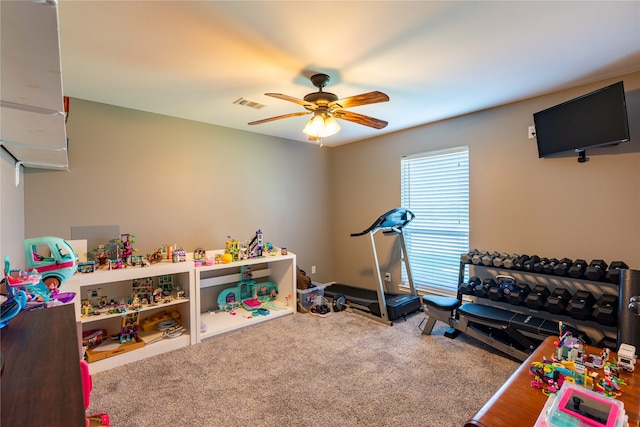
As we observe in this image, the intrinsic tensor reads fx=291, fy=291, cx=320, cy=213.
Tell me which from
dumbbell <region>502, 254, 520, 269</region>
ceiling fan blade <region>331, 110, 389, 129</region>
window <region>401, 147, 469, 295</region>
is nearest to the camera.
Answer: ceiling fan blade <region>331, 110, 389, 129</region>

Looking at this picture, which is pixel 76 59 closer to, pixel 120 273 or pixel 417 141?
pixel 120 273

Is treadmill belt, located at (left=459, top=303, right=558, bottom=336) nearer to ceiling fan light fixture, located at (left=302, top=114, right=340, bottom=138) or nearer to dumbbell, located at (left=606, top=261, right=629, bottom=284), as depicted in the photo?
dumbbell, located at (left=606, top=261, right=629, bottom=284)

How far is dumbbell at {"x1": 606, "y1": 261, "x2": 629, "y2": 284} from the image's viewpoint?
2357 millimetres

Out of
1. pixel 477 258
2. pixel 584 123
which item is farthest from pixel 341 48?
pixel 477 258

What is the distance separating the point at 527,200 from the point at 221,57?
3355 mm

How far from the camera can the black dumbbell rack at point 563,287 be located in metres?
2.58

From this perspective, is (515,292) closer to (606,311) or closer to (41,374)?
(606,311)

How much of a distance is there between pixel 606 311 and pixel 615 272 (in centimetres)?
33

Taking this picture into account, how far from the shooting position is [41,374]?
737 mm

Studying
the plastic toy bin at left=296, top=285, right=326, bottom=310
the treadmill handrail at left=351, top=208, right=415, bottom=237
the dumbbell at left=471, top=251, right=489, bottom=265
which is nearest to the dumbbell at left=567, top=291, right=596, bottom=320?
the dumbbell at left=471, top=251, right=489, bottom=265

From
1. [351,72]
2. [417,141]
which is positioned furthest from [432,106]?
[351,72]

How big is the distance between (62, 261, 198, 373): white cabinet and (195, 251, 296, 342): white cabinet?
9.8 inches

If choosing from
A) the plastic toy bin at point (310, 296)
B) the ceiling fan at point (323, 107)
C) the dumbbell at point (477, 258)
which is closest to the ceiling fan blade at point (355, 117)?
the ceiling fan at point (323, 107)

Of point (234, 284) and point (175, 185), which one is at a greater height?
point (175, 185)
